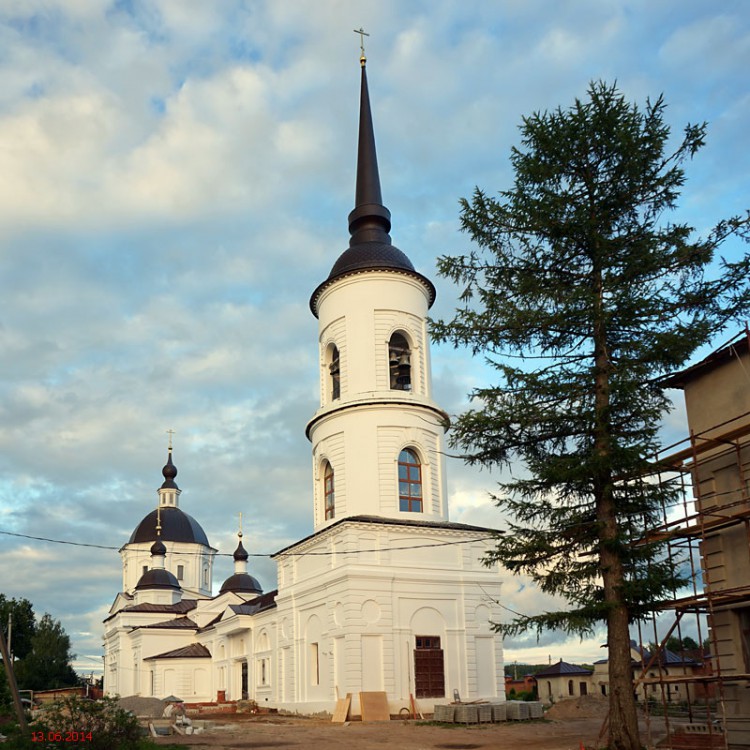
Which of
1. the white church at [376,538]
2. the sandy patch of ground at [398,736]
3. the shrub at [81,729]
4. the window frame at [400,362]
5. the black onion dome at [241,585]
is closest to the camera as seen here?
the shrub at [81,729]

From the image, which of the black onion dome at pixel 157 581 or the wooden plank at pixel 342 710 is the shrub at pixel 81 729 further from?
the black onion dome at pixel 157 581

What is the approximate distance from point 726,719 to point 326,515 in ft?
59.7

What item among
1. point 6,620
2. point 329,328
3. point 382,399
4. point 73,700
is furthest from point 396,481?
point 6,620

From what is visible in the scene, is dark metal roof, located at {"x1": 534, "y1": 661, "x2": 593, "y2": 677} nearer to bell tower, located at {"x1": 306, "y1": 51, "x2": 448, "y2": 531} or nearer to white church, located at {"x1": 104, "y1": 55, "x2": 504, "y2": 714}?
white church, located at {"x1": 104, "y1": 55, "x2": 504, "y2": 714}

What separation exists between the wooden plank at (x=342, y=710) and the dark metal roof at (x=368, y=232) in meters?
14.8

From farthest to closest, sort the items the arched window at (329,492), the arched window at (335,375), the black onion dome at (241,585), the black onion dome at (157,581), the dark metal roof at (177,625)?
the black onion dome at (157,581) < the black onion dome at (241,585) < the dark metal roof at (177,625) < the arched window at (335,375) < the arched window at (329,492)

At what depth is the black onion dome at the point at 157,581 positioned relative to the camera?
196ft

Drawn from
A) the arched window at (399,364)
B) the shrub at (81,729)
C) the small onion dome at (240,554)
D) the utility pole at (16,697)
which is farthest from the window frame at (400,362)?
the small onion dome at (240,554)

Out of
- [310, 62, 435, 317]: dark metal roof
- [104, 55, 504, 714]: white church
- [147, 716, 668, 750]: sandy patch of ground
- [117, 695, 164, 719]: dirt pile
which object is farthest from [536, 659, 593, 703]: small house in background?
[310, 62, 435, 317]: dark metal roof

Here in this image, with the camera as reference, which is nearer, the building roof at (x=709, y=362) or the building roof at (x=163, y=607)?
the building roof at (x=709, y=362)

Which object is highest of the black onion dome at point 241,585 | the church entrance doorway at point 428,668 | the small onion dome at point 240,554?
the small onion dome at point 240,554

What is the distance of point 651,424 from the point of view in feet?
51.3

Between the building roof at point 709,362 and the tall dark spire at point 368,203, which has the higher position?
the tall dark spire at point 368,203

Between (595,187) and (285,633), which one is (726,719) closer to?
(595,187)
